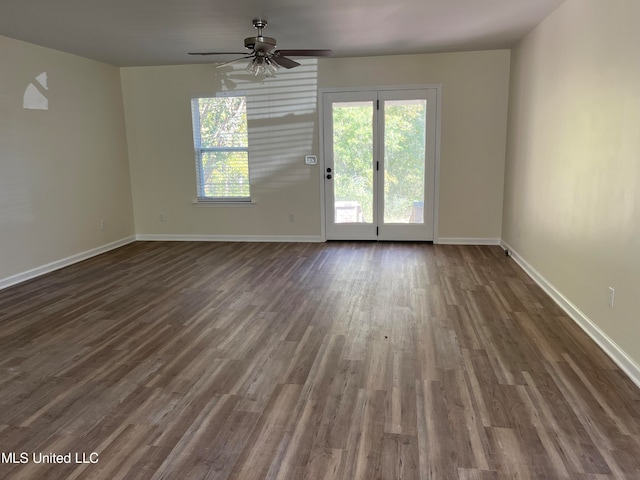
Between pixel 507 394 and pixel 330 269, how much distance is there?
2.89 meters

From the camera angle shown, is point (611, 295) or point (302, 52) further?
point (302, 52)

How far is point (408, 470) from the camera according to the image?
6.32ft

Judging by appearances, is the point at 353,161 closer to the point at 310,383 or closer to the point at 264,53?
the point at 264,53

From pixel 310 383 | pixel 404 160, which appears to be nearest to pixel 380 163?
pixel 404 160

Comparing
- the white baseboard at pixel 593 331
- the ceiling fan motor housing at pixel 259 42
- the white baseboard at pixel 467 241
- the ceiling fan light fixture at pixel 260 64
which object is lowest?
the white baseboard at pixel 593 331

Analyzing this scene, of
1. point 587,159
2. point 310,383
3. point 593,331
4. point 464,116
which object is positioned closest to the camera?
point 310,383

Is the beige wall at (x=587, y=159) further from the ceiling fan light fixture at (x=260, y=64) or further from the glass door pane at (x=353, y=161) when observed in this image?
the ceiling fan light fixture at (x=260, y=64)

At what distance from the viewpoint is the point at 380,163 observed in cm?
630

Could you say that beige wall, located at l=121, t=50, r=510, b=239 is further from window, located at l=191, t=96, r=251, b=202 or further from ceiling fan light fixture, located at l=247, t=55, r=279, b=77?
ceiling fan light fixture, located at l=247, t=55, r=279, b=77

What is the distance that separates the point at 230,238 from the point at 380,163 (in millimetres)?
2483

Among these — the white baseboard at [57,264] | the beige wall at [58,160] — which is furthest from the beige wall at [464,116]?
the white baseboard at [57,264]

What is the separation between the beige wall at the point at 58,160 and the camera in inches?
187

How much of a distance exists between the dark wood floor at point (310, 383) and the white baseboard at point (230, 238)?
78.6 inches

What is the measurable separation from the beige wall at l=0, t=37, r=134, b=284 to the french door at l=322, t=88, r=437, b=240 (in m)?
3.01
